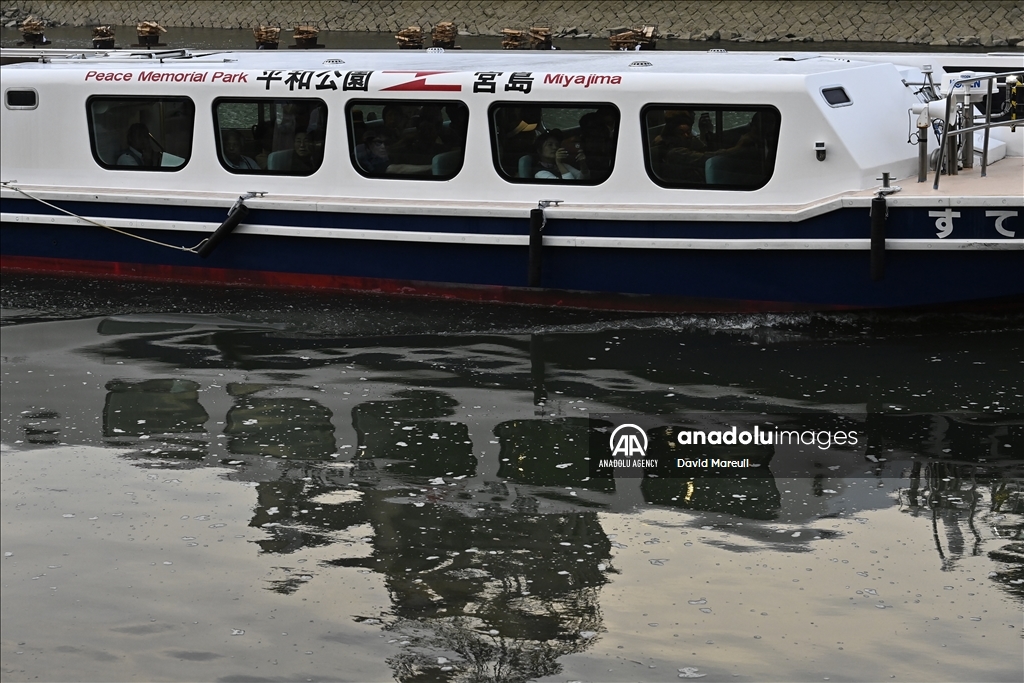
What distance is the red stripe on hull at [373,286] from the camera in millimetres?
11094

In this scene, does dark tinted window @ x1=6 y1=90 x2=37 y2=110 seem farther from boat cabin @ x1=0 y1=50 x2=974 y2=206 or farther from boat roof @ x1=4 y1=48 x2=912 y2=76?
boat roof @ x1=4 y1=48 x2=912 y2=76

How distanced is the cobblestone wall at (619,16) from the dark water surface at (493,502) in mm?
20477

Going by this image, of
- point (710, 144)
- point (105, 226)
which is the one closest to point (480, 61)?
point (710, 144)

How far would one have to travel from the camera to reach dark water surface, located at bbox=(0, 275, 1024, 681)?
247 inches

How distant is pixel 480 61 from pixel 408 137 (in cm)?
110

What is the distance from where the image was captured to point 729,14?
31703mm

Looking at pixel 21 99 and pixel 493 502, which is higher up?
pixel 21 99

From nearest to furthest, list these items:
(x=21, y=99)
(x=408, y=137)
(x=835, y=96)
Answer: (x=835, y=96) < (x=408, y=137) < (x=21, y=99)

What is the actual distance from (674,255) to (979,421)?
9.59 ft

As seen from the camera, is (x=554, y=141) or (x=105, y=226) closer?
(x=554, y=141)

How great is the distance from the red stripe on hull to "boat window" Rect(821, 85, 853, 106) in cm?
155

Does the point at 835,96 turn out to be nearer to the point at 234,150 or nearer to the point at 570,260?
the point at 570,260

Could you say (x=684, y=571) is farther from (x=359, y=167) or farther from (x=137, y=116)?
(x=137, y=116)

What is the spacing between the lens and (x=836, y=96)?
35.2 ft
